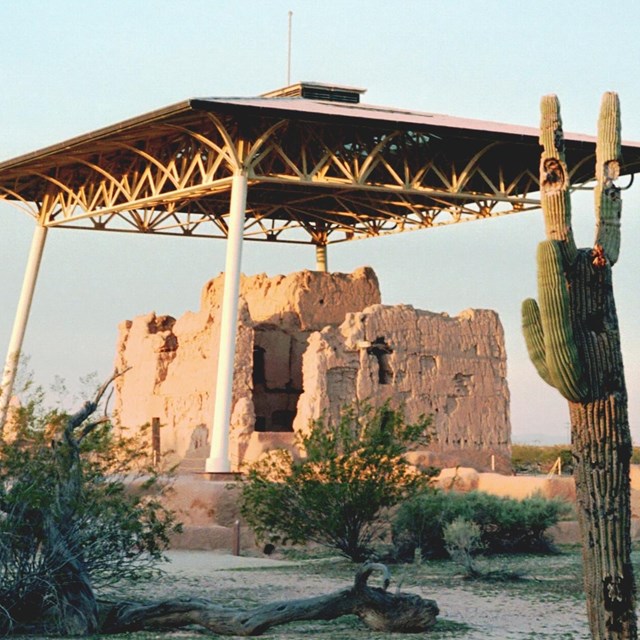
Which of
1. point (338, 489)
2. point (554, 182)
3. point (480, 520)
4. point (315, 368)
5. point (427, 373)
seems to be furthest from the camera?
point (427, 373)

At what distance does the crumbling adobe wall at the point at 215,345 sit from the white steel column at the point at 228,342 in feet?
15.0

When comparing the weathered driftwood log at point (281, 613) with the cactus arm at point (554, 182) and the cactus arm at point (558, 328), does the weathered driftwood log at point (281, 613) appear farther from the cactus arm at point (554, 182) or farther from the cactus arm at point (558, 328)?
the cactus arm at point (554, 182)

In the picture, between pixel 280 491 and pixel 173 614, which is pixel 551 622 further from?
pixel 280 491

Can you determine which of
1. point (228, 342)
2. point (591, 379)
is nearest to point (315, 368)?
point (228, 342)

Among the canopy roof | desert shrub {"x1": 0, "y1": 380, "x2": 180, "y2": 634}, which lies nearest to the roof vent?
the canopy roof

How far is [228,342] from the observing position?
84.4ft

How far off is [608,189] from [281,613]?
475 centimetres

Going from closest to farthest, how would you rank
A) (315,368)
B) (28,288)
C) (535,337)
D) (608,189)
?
1. (535,337)
2. (608,189)
3. (315,368)
4. (28,288)

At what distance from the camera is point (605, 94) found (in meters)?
10.6

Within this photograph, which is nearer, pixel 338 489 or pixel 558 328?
pixel 558 328

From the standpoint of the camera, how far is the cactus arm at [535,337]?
9.91 meters

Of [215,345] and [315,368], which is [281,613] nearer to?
[315,368]

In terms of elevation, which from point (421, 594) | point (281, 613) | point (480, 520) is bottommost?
point (281, 613)

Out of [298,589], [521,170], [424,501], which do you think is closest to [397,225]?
[521,170]
